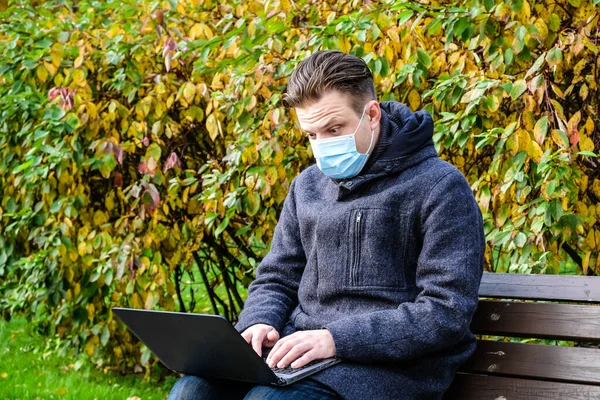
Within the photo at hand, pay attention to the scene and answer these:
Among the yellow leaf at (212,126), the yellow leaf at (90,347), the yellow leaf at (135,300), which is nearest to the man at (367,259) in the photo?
the yellow leaf at (212,126)

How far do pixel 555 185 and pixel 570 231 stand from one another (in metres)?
0.25

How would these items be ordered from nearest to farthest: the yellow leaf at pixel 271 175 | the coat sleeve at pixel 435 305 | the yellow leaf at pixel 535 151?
the coat sleeve at pixel 435 305
the yellow leaf at pixel 535 151
the yellow leaf at pixel 271 175

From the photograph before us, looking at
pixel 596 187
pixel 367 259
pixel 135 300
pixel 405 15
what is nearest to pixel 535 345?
pixel 367 259

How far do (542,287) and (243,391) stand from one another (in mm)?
930

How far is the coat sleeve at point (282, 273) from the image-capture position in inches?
112

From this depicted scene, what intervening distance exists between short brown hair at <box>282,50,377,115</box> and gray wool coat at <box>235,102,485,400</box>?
0.39 ft

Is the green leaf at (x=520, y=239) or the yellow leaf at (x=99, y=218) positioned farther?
the yellow leaf at (x=99, y=218)

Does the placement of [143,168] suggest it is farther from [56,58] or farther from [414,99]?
[414,99]

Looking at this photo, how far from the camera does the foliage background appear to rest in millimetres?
3098

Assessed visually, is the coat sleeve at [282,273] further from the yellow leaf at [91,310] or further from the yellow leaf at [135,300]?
the yellow leaf at [91,310]

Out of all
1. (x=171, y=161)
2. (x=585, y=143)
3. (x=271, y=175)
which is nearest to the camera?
(x=585, y=143)

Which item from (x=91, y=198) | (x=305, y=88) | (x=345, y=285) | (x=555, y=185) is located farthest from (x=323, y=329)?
(x=91, y=198)

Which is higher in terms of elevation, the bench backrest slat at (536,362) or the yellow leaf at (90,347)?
the bench backrest slat at (536,362)

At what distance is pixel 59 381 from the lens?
16.7 ft
